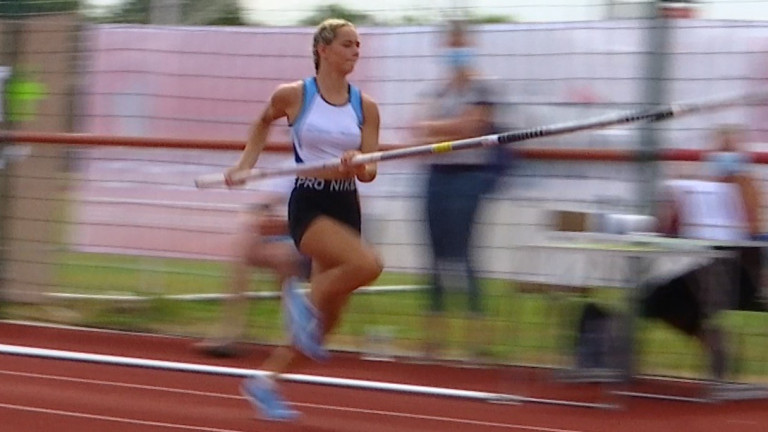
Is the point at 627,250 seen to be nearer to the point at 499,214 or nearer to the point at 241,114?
the point at 499,214

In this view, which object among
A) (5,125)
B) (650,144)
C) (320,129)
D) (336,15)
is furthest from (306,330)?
(5,125)

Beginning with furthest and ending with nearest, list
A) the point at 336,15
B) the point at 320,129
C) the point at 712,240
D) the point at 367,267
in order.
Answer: the point at 336,15 → the point at 712,240 → the point at 320,129 → the point at 367,267

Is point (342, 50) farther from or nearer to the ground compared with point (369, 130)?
farther from the ground

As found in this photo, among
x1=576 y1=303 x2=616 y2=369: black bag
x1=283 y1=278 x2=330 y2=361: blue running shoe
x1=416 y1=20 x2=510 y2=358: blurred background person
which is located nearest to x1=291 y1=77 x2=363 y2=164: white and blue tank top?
x1=283 y1=278 x2=330 y2=361: blue running shoe

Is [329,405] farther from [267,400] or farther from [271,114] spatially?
[271,114]

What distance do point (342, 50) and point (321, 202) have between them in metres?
0.61

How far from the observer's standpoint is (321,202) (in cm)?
670

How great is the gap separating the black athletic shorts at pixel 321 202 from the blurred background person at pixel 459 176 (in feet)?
5.90

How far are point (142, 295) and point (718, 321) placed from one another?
3965 mm

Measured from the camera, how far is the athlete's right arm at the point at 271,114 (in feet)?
22.2

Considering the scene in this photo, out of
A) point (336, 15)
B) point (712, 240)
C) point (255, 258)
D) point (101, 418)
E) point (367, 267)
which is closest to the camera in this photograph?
point (367, 267)

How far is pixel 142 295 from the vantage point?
10305 millimetres

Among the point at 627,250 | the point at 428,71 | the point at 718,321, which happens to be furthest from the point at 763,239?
the point at 428,71

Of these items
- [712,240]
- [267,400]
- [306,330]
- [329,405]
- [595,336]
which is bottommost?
[329,405]
